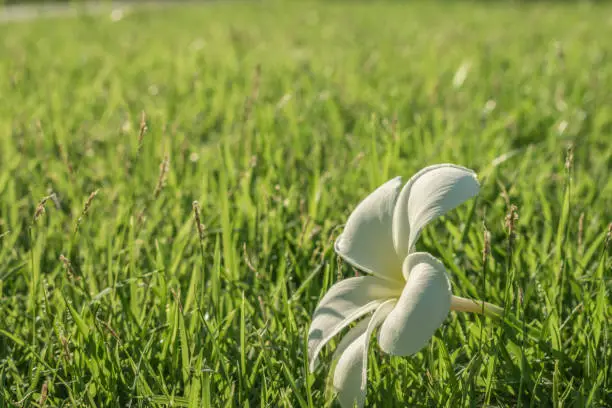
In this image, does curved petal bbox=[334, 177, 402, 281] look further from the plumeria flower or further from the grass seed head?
the grass seed head

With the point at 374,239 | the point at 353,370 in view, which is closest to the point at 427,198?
the point at 374,239

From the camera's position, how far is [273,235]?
196cm

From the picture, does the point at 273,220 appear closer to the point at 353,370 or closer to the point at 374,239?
the point at 374,239

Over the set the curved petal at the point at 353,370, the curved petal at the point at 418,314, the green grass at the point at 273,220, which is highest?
the curved petal at the point at 418,314

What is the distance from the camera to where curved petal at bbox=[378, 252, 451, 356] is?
1038 mm

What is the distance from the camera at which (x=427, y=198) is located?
3.86 ft

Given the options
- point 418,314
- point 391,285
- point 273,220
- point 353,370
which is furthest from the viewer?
point 273,220

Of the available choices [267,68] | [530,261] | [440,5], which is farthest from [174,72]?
[440,5]

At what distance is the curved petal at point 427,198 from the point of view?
3.76 ft

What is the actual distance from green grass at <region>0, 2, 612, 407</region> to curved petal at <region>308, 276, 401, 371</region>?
0.09 m

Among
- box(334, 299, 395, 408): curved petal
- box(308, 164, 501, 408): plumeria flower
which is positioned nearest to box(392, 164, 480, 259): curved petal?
box(308, 164, 501, 408): plumeria flower

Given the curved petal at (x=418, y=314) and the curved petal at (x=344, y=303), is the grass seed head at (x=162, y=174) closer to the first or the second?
the curved petal at (x=344, y=303)

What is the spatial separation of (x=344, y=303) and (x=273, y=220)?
808 millimetres

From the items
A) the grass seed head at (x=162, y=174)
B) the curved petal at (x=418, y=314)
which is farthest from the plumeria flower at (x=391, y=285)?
the grass seed head at (x=162, y=174)
